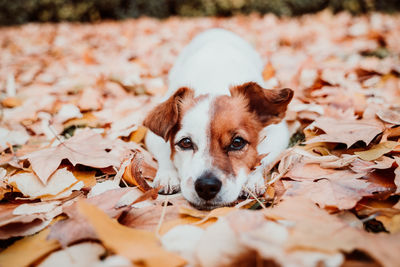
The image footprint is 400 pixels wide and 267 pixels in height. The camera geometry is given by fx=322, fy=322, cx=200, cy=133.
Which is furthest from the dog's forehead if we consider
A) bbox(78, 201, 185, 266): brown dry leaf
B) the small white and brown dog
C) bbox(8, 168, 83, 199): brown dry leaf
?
bbox(78, 201, 185, 266): brown dry leaf

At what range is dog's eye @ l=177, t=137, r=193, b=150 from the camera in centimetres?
229

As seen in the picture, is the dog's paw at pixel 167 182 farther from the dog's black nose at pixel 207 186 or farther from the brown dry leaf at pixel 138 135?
the brown dry leaf at pixel 138 135

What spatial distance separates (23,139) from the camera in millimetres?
2875

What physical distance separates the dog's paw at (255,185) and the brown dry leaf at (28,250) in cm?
111

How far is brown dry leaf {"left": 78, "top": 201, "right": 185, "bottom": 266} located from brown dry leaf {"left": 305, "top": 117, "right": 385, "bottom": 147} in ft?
4.54

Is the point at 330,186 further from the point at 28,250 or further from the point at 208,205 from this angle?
the point at 28,250

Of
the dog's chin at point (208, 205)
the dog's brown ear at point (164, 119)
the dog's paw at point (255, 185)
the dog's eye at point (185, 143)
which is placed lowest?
the dog's chin at point (208, 205)

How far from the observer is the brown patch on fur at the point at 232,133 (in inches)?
83.7

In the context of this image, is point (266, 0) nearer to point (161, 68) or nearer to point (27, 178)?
point (161, 68)

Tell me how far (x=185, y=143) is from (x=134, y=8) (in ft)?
34.7

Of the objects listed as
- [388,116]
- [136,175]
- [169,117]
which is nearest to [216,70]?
[169,117]

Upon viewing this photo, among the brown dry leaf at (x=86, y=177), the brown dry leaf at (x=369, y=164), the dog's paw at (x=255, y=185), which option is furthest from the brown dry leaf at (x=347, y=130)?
the brown dry leaf at (x=86, y=177)

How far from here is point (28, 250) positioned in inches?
58.4

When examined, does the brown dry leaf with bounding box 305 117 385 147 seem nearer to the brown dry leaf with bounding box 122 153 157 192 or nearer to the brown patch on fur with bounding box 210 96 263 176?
the brown patch on fur with bounding box 210 96 263 176
